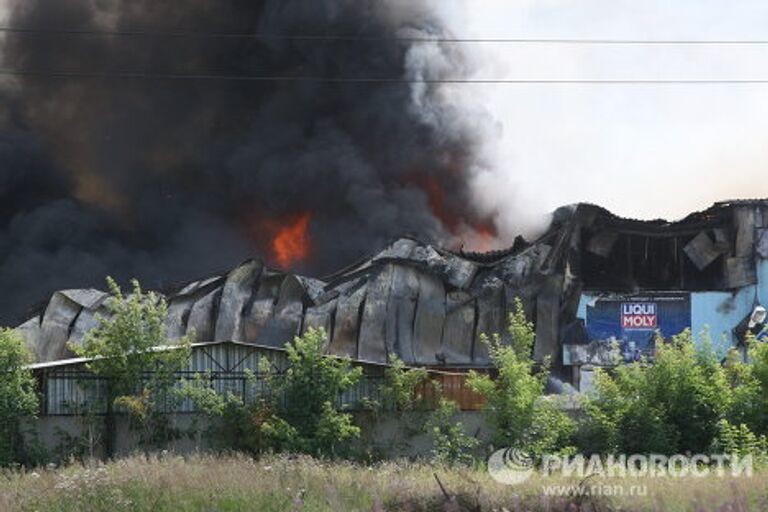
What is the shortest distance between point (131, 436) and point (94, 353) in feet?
7.35

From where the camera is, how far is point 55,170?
141 feet

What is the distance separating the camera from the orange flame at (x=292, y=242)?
42.3 m

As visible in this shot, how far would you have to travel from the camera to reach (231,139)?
1747 inches

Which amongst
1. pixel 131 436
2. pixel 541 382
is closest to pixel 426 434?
pixel 541 382

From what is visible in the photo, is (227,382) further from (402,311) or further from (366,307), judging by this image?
(402,311)

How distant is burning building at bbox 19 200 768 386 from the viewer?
37.8 metres

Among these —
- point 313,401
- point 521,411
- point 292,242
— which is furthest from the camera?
point 292,242

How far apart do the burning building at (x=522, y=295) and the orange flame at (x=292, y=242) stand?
10.7 feet

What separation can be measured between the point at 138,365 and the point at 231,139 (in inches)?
758

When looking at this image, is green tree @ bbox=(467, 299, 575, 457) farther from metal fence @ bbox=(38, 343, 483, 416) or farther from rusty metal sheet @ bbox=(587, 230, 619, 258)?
rusty metal sheet @ bbox=(587, 230, 619, 258)

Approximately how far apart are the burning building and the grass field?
23052mm

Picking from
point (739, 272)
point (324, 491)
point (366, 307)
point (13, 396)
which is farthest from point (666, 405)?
point (739, 272)

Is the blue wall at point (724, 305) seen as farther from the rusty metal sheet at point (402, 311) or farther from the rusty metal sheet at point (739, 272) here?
the rusty metal sheet at point (402, 311)

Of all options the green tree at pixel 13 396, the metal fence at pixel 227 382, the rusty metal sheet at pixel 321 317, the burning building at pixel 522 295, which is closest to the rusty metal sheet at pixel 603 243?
the burning building at pixel 522 295
